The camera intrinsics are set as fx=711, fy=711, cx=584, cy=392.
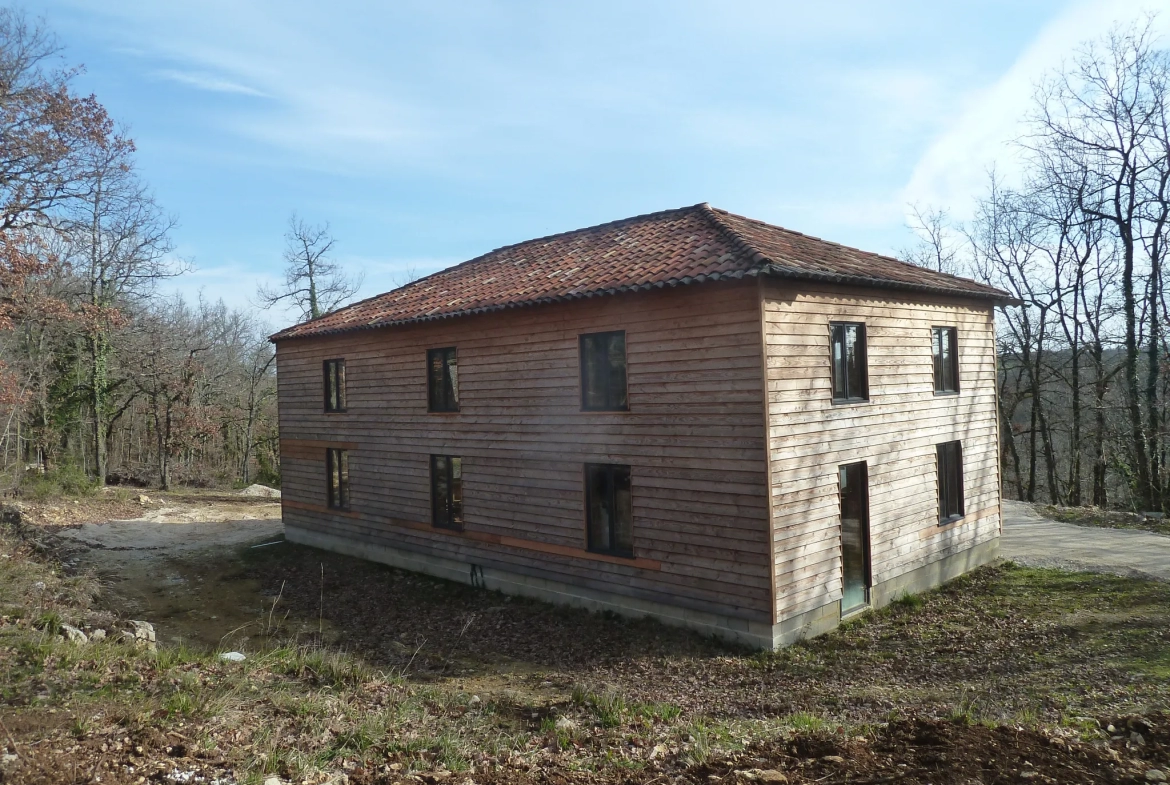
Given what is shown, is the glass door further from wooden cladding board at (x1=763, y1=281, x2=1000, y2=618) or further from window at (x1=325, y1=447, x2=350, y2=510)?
window at (x1=325, y1=447, x2=350, y2=510)

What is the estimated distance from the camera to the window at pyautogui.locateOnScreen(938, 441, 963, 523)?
46.5ft

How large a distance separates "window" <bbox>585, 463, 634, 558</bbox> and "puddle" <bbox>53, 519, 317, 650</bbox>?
518 centimetres

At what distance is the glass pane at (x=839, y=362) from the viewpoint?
461 inches

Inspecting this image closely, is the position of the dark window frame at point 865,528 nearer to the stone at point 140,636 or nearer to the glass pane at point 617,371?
the glass pane at point 617,371

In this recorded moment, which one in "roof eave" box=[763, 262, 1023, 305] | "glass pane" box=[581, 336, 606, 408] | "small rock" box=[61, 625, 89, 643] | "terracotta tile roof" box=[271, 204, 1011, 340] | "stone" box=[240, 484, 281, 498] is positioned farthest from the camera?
"stone" box=[240, 484, 281, 498]

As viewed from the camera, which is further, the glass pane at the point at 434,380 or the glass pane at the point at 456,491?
A: the glass pane at the point at 434,380

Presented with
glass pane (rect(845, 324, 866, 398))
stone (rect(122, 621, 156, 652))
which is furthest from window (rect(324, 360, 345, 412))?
glass pane (rect(845, 324, 866, 398))

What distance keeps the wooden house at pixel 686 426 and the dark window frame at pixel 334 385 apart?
646 mm

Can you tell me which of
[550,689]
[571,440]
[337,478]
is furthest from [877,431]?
[337,478]

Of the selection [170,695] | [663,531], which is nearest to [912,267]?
[663,531]

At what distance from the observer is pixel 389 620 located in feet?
42.1

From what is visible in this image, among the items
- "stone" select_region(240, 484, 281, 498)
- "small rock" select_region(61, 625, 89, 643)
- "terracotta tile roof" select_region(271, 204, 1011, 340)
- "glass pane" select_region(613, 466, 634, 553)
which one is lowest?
"stone" select_region(240, 484, 281, 498)

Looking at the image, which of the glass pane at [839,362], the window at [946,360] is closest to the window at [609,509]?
the glass pane at [839,362]

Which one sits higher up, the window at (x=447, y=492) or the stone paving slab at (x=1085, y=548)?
the window at (x=447, y=492)
